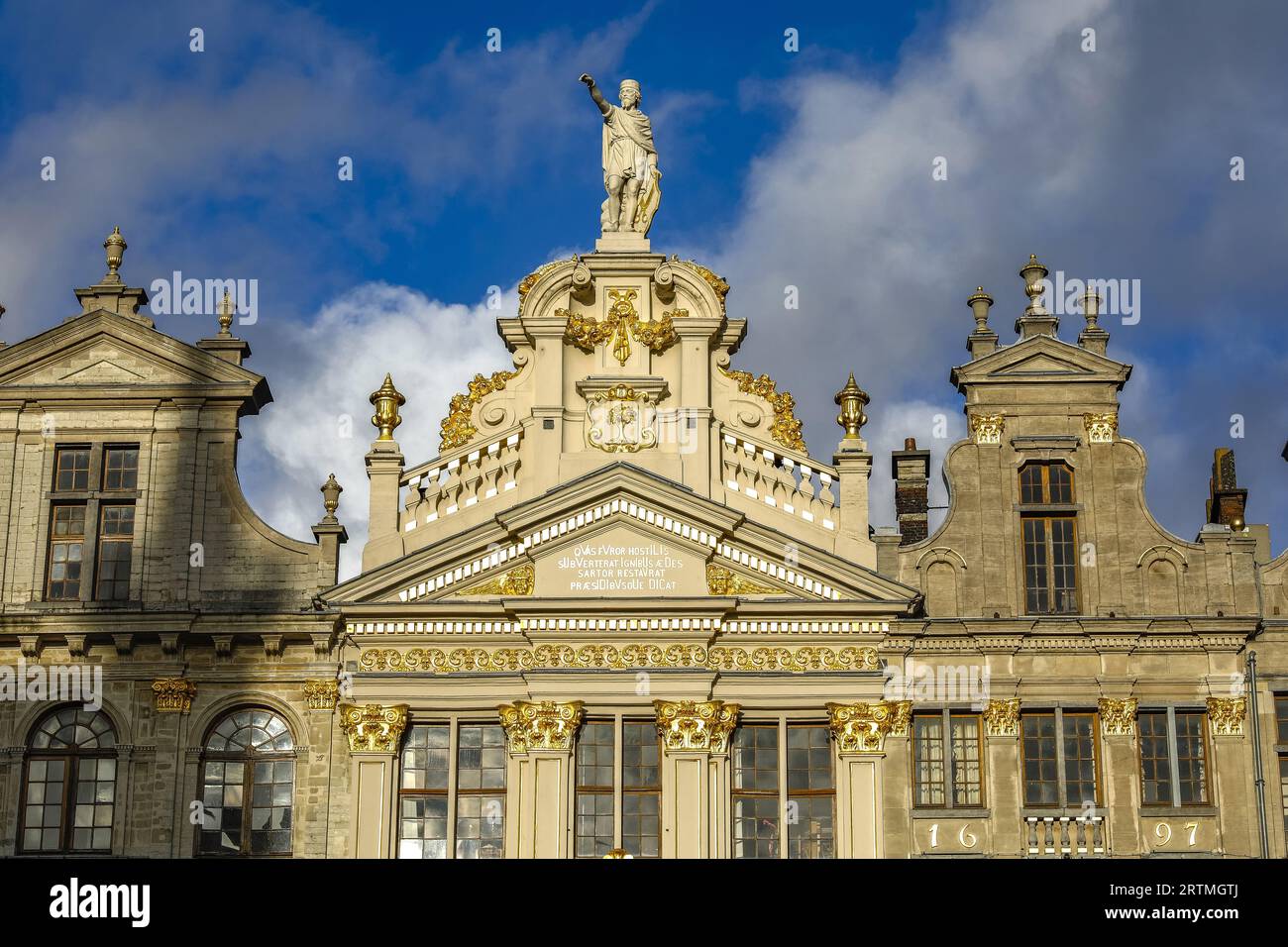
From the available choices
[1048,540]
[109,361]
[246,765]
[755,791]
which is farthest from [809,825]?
[109,361]

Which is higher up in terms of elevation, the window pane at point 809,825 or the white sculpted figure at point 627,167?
the white sculpted figure at point 627,167

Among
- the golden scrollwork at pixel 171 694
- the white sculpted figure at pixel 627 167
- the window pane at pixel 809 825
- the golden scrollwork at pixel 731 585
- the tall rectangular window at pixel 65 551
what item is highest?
the white sculpted figure at pixel 627 167

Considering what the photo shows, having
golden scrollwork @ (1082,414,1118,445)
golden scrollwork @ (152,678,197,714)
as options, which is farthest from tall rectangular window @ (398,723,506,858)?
golden scrollwork @ (1082,414,1118,445)

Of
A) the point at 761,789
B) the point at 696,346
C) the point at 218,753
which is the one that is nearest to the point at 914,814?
the point at 761,789

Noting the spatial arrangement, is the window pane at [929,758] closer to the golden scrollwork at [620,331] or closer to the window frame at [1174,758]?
the window frame at [1174,758]

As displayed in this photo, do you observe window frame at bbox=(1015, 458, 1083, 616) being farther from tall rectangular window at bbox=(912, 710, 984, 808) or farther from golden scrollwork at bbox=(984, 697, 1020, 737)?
tall rectangular window at bbox=(912, 710, 984, 808)

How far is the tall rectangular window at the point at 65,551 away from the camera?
33.8 m

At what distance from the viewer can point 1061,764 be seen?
32.3m

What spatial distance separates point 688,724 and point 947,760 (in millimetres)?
3840

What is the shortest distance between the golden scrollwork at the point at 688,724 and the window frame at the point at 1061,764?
14.7 feet

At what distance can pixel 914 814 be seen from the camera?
32188mm

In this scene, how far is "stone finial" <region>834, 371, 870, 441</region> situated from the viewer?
34000 mm

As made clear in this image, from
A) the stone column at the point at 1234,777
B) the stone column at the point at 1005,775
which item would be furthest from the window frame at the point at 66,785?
the stone column at the point at 1234,777
